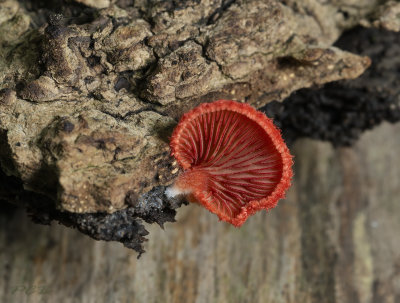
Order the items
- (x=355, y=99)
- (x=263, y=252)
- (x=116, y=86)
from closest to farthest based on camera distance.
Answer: (x=116, y=86), (x=355, y=99), (x=263, y=252)

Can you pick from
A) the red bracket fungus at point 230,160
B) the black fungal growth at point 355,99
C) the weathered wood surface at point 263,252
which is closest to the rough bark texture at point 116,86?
the red bracket fungus at point 230,160

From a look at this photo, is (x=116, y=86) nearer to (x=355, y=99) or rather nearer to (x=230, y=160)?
(x=230, y=160)

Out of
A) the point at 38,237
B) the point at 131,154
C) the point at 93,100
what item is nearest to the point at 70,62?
the point at 93,100

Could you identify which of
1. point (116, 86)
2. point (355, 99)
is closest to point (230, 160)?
point (116, 86)

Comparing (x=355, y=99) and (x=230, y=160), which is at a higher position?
(x=355, y=99)

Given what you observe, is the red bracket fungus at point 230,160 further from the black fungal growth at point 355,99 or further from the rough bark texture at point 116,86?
the black fungal growth at point 355,99

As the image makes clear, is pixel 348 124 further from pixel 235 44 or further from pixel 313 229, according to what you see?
pixel 235 44
